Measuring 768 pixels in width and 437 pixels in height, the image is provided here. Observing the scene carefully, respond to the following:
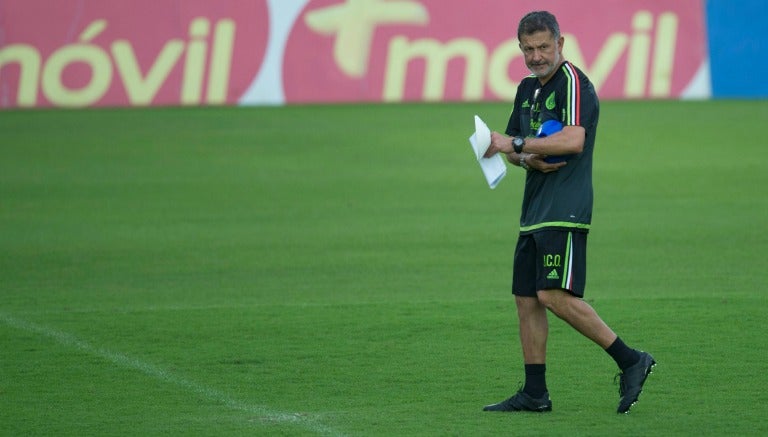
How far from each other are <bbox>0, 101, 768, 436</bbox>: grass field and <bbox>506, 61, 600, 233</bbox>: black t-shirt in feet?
3.35

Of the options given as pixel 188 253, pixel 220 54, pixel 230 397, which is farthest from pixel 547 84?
pixel 220 54

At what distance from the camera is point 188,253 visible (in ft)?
47.3

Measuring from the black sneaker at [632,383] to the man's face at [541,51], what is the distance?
Result: 1.57 meters

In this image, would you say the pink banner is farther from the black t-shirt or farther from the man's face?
the man's face

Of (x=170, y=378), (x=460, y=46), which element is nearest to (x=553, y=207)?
(x=170, y=378)

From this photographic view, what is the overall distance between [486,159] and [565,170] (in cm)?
46

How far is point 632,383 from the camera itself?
7969mm

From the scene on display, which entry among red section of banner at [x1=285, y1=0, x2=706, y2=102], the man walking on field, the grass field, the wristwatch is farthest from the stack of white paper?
red section of banner at [x1=285, y1=0, x2=706, y2=102]

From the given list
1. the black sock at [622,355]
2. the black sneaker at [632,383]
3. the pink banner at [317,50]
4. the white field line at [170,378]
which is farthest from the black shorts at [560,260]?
the pink banner at [317,50]

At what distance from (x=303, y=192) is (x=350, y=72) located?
979cm

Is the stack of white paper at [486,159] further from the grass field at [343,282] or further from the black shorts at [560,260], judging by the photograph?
the grass field at [343,282]

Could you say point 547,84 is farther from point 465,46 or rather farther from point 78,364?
point 465,46

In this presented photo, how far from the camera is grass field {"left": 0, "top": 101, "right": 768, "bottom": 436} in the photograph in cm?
830

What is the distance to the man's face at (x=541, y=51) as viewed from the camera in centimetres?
780
